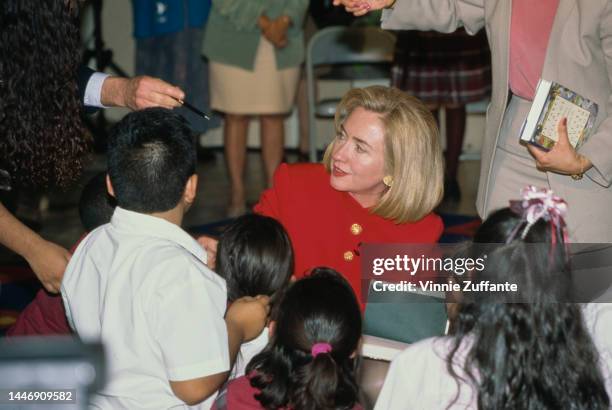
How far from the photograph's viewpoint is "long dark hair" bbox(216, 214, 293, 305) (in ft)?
8.57

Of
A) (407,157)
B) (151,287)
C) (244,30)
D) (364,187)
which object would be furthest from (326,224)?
(244,30)

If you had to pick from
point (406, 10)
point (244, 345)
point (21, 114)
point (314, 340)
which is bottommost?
point (244, 345)

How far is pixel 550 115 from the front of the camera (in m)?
2.54

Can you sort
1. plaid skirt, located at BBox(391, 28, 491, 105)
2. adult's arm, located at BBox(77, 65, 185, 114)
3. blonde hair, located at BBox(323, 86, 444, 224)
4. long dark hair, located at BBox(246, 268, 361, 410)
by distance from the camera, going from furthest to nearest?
plaid skirt, located at BBox(391, 28, 491, 105) < blonde hair, located at BBox(323, 86, 444, 224) < adult's arm, located at BBox(77, 65, 185, 114) < long dark hair, located at BBox(246, 268, 361, 410)

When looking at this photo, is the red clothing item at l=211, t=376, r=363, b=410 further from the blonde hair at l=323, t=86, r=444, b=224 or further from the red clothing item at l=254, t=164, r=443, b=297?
the blonde hair at l=323, t=86, r=444, b=224

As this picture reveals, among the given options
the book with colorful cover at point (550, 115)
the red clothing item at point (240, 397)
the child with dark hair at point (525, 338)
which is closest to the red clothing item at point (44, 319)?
the red clothing item at point (240, 397)

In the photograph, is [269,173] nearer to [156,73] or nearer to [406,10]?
[156,73]

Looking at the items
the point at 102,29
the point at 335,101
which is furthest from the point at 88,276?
the point at 102,29

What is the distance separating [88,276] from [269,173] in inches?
134

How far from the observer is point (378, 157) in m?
2.92

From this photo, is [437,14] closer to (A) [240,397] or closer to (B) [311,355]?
(B) [311,355]

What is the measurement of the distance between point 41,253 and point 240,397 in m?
0.62

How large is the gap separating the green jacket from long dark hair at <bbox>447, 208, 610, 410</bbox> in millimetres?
3428

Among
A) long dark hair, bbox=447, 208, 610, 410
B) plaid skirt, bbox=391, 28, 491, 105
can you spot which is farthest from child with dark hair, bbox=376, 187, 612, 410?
plaid skirt, bbox=391, 28, 491, 105
